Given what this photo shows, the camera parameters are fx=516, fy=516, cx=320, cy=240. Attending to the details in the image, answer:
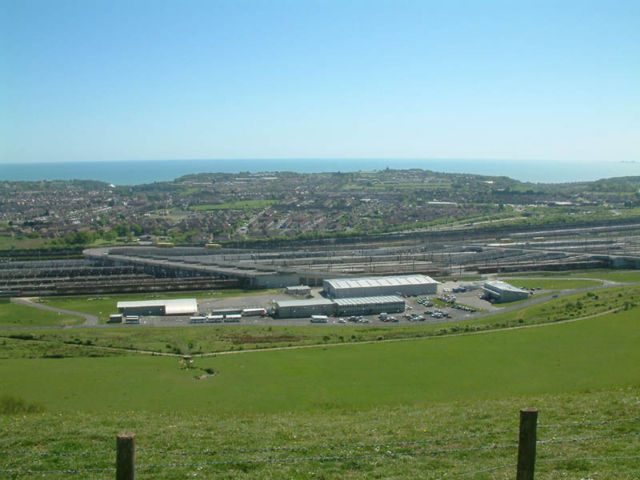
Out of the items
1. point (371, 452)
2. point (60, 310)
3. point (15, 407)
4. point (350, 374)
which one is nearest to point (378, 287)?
point (350, 374)

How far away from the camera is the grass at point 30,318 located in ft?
74.8

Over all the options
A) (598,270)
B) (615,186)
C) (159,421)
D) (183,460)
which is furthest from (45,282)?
(615,186)

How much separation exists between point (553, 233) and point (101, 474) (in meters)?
50.6

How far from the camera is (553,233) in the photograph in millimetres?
49406

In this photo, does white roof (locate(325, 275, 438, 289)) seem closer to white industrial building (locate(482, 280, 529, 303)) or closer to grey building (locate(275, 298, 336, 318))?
grey building (locate(275, 298, 336, 318))

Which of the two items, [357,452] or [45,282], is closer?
[357,452]

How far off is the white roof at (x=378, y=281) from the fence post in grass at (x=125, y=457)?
81.9ft

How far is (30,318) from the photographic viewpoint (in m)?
23.8

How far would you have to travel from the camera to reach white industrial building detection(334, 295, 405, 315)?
25.0 m

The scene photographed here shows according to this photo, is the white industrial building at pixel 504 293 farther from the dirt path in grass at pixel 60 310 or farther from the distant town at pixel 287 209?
the distant town at pixel 287 209

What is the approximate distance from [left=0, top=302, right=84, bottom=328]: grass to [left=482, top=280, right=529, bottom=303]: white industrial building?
20.2 meters

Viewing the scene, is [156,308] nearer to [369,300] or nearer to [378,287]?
[369,300]

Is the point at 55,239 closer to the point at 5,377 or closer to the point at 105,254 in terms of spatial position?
the point at 105,254

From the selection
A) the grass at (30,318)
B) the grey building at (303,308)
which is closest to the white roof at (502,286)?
the grey building at (303,308)
